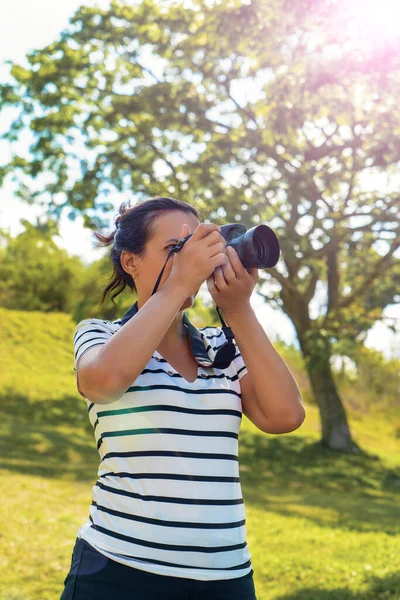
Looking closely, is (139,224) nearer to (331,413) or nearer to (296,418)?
(296,418)

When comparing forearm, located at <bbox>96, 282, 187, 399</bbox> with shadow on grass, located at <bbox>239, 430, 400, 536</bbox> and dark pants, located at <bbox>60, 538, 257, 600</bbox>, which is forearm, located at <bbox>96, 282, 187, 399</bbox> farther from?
shadow on grass, located at <bbox>239, 430, 400, 536</bbox>

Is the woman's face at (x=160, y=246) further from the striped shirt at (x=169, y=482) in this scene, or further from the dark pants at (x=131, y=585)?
the dark pants at (x=131, y=585)

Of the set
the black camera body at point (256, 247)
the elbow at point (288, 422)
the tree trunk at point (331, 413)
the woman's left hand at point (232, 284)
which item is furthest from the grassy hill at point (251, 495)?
the black camera body at point (256, 247)

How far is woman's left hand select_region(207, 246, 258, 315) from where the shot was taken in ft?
5.98

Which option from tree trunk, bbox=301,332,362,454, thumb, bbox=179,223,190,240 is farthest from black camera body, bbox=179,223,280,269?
tree trunk, bbox=301,332,362,454

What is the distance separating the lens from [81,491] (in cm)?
896

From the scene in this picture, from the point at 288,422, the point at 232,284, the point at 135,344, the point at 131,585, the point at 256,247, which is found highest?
the point at 256,247

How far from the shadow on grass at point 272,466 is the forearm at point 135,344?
6.61m

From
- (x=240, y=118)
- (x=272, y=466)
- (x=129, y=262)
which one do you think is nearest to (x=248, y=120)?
(x=240, y=118)

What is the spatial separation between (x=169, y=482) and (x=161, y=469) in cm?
4

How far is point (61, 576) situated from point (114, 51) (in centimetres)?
1013

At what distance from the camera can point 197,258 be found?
1.72 meters

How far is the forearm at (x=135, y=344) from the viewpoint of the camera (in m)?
1.64

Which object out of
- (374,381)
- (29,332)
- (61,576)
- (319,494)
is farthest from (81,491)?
(374,381)
